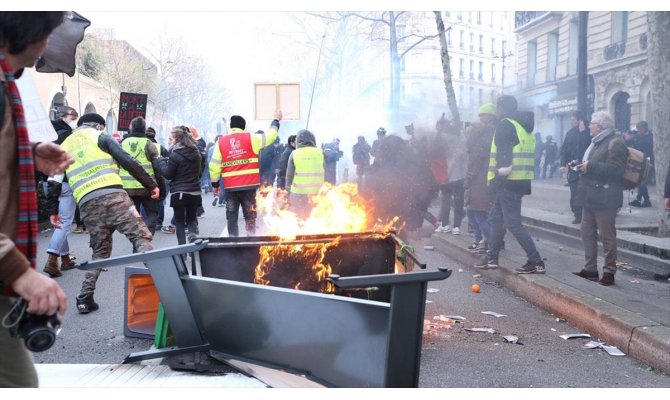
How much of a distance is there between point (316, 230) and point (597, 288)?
298 centimetres

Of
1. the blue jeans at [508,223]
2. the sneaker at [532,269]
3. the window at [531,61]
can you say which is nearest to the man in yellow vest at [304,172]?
the blue jeans at [508,223]

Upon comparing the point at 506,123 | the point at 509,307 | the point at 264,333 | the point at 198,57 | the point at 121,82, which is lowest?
the point at 509,307

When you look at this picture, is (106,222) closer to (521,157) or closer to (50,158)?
(50,158)

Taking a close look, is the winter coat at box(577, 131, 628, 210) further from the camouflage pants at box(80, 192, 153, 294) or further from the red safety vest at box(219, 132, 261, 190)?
the camouflage pants at box(80, 192, 153, 294)

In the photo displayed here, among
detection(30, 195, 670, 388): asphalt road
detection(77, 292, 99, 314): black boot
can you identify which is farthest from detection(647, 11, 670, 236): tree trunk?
detection(77, 292, 99, 314): black boot

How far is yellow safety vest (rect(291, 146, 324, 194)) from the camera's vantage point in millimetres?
9266

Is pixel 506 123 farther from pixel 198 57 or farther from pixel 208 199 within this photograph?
pixel 198 57

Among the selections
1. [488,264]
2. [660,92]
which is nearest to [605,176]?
[488,264]

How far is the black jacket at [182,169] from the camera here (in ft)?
27.3

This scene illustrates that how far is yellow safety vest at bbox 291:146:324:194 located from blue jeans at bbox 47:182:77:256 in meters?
3.15

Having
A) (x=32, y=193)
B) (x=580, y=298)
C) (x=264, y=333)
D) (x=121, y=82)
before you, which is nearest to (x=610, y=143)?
(x=580, y=298)

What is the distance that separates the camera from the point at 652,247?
318 inches

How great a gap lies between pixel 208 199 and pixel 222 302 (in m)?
15.9

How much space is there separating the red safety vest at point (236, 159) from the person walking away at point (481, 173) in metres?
2.95
